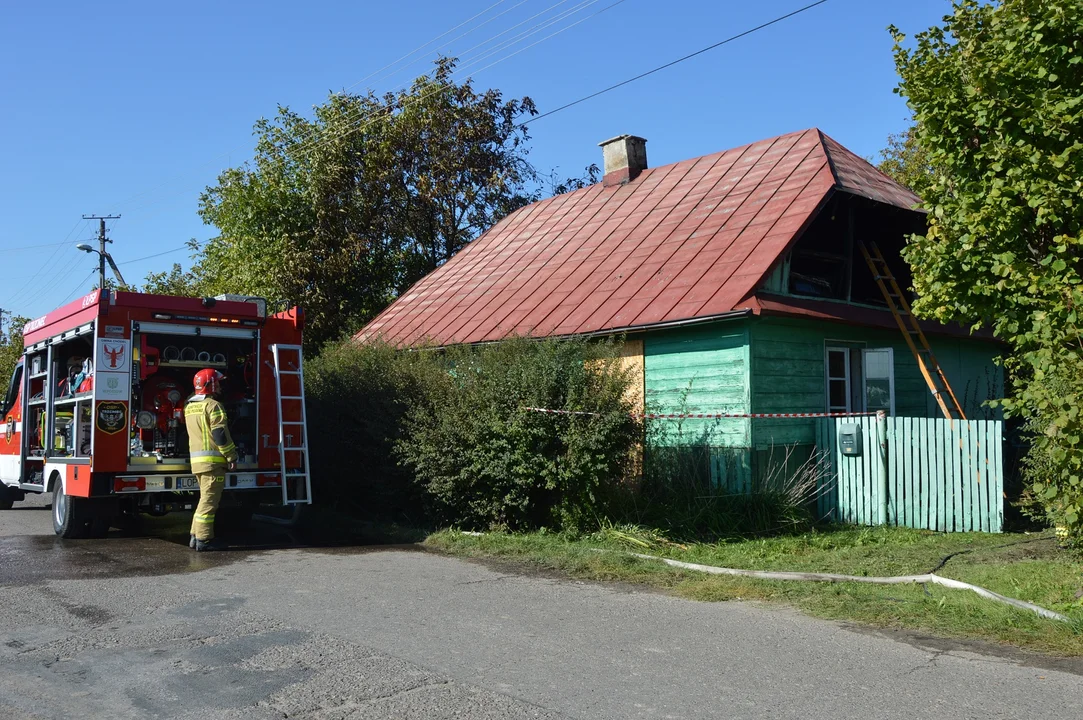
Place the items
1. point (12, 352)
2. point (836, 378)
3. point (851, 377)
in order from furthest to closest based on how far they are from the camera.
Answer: point (12, 352)
point (851, 377)
point (836, 378)

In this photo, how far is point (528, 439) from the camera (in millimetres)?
10344

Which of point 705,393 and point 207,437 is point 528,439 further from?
point 207,437

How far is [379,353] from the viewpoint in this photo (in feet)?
41.0

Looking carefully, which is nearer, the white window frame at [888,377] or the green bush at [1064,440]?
the green bush at [1064,440]

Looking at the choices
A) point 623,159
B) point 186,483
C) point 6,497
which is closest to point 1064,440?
point 186,483

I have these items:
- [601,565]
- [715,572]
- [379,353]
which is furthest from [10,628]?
[379,353]

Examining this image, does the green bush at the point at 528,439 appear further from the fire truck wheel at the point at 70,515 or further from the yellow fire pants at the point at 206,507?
the fire truck wheel at the point at 70,515

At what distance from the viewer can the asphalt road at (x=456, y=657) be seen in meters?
4.71

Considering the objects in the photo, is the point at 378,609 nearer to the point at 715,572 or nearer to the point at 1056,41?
the point at 715,572

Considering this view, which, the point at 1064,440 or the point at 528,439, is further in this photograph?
the point at 528,439

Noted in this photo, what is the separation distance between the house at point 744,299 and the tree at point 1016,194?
275cm

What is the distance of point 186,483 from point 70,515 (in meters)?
1.49

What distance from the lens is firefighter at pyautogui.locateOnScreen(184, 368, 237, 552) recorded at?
10.1m

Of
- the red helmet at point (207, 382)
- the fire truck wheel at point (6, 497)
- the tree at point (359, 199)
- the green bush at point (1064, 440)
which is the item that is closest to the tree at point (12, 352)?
the tree at point (359, 199)
